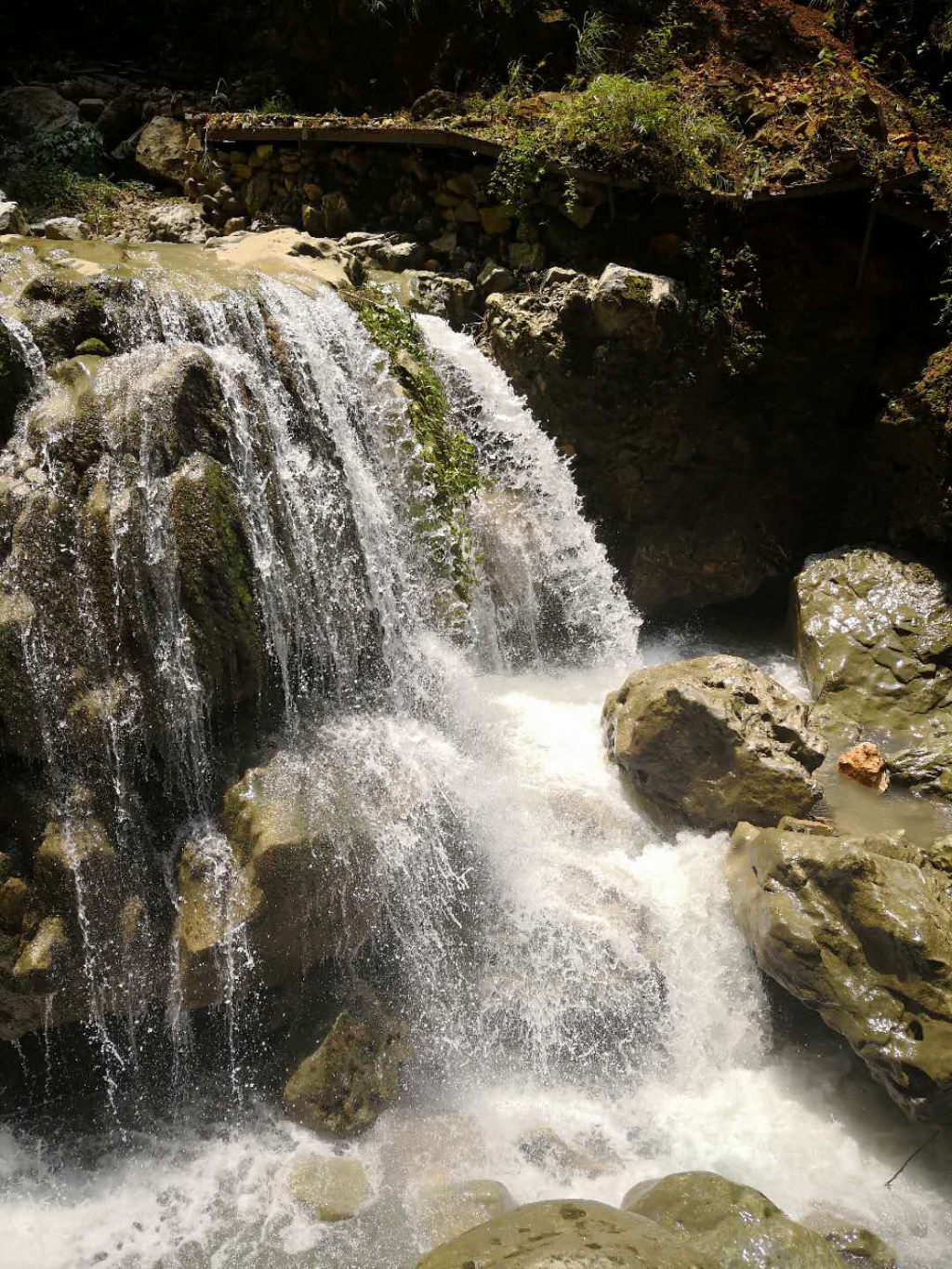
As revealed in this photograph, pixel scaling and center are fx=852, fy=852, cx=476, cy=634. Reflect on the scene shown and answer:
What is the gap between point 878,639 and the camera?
5.98 meters

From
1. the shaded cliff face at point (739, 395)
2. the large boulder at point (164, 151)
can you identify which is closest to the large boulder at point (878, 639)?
the shaded cliff face at point (739, 395)

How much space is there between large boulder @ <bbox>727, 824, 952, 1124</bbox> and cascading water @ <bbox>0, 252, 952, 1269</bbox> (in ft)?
1.09

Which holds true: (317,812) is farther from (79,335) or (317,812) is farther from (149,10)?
(149,10)

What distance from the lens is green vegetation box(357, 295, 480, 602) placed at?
539cm

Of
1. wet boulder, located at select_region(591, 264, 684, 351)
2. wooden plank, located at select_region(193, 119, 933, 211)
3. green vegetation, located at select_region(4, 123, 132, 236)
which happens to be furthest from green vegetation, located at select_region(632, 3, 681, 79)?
green vegetation, located at select_region(4, 123, 132, 236)

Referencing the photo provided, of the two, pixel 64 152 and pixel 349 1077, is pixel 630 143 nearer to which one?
pixel 64 152

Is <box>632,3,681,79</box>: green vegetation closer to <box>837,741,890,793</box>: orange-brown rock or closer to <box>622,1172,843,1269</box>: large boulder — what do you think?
<box>837,741,890,793</box>: orange-brown rock

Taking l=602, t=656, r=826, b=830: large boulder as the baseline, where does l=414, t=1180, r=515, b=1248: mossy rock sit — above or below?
below

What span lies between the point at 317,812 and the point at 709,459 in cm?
445

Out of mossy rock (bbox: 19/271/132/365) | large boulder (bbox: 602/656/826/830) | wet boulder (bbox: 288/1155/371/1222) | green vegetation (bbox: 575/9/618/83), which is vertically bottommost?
wet boulder (bbox: 288/1155/371/1222)

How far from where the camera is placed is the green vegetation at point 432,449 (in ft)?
17.7

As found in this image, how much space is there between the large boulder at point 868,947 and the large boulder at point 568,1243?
1185mm

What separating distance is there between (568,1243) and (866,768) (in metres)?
3.44

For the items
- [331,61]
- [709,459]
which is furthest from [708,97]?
[331,61]
